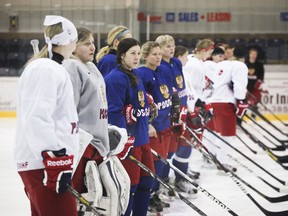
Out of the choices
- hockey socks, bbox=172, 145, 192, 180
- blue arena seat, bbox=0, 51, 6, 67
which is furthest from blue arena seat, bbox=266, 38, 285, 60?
hockey socks, bbox=172, 145, 192, 180

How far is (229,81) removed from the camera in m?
6.12

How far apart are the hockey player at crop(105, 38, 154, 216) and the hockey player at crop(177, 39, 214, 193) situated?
1.48m

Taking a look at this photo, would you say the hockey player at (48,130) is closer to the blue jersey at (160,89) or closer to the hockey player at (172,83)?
the blue jersey at (160,89)

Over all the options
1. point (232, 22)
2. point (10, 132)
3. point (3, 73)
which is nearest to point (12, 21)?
point (3, 73)

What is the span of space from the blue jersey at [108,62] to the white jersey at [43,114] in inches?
61.4

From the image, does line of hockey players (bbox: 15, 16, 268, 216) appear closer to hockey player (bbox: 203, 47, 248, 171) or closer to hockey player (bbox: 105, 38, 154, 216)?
hockey player (bbox: 105, 38, 154, 216)

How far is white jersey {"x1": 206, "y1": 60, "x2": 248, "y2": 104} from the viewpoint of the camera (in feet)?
19.7

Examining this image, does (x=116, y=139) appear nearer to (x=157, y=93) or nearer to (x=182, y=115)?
(x=157, y=93)

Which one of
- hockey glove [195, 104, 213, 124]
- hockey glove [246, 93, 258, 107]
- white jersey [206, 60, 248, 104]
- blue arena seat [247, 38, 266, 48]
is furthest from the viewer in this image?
blue arena seat [247, 38, 266, 48]

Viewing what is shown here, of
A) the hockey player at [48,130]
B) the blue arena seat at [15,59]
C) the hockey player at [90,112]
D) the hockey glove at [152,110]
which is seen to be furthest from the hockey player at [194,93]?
the blue arena seat at [15,59]

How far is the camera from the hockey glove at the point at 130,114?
136 inches

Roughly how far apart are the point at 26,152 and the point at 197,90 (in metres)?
3.23

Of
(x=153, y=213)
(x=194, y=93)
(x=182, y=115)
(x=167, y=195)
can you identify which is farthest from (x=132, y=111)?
(x=194, y=93)

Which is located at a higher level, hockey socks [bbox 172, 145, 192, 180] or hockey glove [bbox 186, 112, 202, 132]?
hockey glove [bbox 186, 112, 202, 132]
